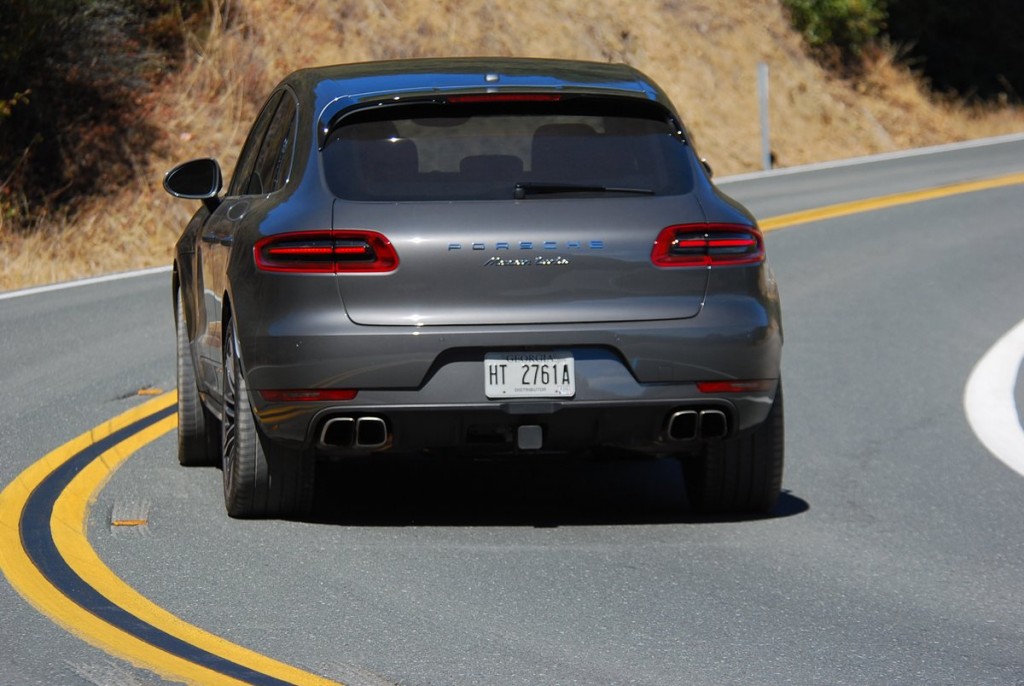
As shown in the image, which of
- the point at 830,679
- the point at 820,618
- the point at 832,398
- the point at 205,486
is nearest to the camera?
the point at 830,679

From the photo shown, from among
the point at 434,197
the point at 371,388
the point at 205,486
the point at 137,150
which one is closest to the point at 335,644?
the point at 371,388

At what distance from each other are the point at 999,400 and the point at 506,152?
4612mm

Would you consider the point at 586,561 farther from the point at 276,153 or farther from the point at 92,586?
the point at 276,153

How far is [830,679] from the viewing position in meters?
4.90

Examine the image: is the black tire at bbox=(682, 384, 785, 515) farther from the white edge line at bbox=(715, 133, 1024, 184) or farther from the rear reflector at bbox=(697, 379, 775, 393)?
the white edge line at bbox=(715, 133, 1024, 184)

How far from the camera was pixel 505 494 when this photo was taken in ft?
25.2

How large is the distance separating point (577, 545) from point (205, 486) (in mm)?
1900

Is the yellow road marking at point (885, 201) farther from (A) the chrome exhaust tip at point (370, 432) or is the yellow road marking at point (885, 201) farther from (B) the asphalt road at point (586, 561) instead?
(A) the chrome exhaust tip at point (370, 432)

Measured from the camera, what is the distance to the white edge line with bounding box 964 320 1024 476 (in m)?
8.78

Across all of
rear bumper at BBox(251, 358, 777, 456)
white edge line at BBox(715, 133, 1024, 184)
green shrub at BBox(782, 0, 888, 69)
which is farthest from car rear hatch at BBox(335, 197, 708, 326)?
green shrub at BBox(782, 0, 888, 69)

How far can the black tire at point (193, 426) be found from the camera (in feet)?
26.7

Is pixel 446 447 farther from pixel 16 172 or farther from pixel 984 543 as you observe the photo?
pixel 16 172

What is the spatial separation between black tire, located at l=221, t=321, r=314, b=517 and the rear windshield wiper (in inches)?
48.4

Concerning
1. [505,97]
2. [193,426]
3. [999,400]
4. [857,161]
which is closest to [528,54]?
[857,161]
